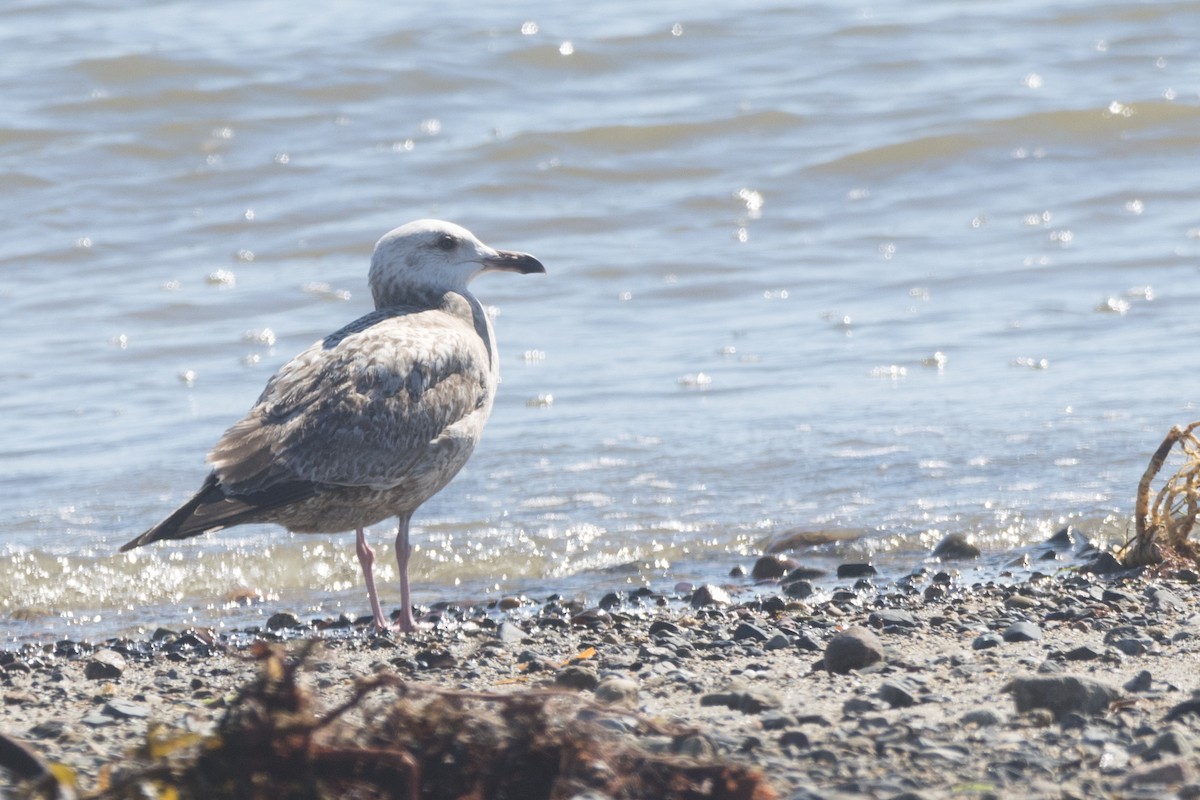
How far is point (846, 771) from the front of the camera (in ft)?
11.7

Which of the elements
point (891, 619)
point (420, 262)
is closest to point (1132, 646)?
point (891, 619)

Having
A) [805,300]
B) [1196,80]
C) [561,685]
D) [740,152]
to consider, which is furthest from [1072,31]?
[561,685]

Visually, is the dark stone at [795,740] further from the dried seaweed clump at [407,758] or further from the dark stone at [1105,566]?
the dark stone at [1105,566]

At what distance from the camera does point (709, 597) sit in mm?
5938

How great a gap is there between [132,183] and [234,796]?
11.8 m

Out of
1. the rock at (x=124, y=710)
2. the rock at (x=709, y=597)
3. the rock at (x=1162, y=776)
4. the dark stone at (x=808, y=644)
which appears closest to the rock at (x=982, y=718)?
the rock at (x=1162, y=776)

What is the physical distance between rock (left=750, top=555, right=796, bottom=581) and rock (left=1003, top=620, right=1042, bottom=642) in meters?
1.54

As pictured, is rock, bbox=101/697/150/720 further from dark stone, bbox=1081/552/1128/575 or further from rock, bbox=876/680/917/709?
dark stone, bbox=1081/552/1128/575

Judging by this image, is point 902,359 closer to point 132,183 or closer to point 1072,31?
point 132,183

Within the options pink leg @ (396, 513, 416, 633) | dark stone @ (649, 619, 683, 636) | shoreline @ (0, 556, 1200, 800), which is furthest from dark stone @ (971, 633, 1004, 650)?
pink leg @ (396, 513, 416, 633)

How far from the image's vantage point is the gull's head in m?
6.78

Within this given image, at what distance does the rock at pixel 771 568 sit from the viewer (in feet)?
20.9

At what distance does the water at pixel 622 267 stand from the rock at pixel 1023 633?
1.63m

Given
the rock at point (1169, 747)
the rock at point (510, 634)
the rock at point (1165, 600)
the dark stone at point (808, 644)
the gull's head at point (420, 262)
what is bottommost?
the rock at point (510, 634)
